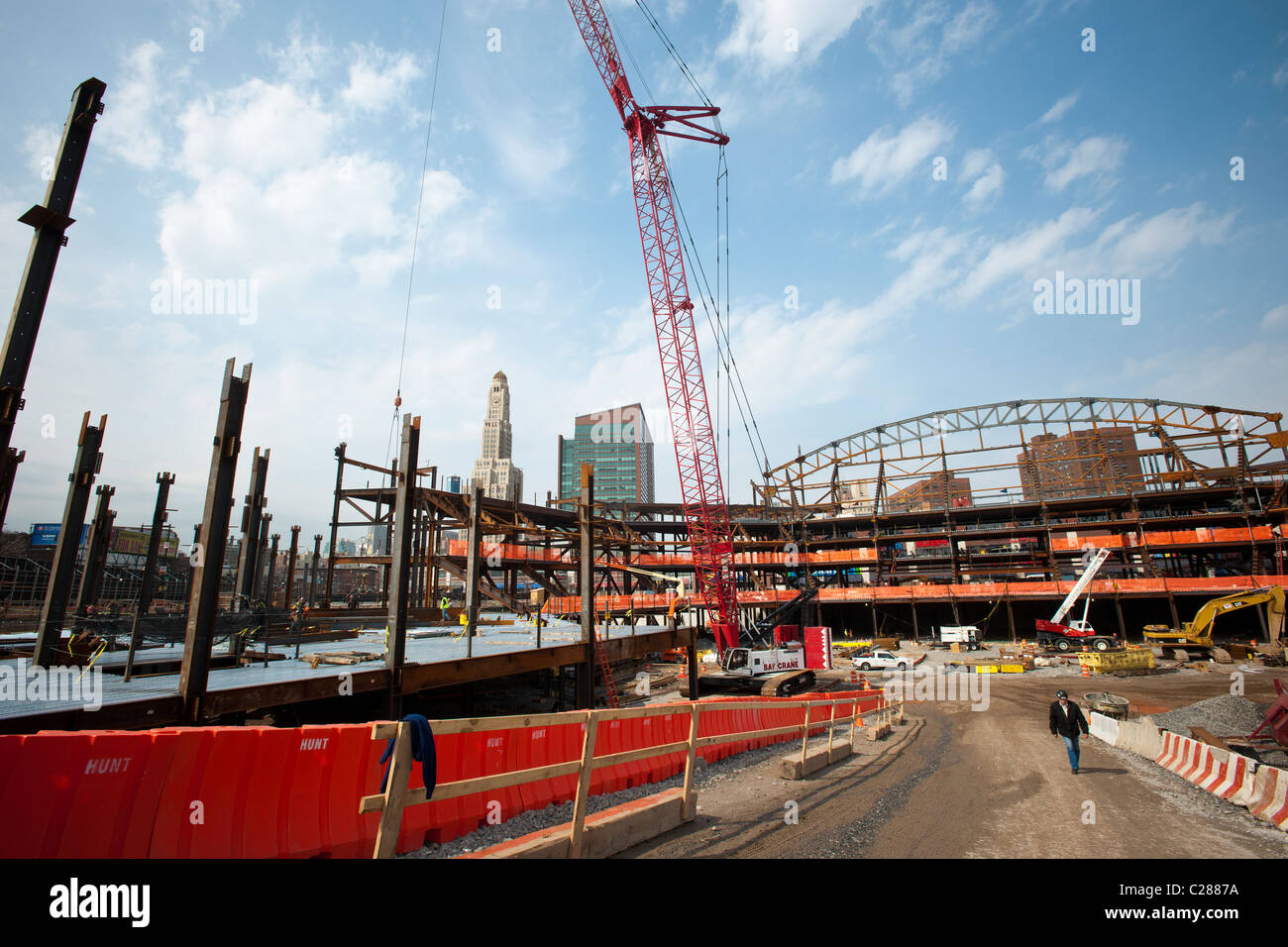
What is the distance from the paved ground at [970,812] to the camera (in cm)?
644

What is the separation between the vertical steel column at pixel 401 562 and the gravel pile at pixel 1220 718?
788 inches

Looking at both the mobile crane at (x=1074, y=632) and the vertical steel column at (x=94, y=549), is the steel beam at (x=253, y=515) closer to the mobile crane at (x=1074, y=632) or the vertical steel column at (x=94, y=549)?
the vertical steel column at (x=94, y=549)

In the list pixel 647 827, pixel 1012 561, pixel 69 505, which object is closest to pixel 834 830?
pixel 647 827

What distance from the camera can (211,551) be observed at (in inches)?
355

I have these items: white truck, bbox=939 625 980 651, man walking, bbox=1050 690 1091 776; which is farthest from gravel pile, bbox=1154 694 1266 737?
white truck, bbox=939 625 980 651

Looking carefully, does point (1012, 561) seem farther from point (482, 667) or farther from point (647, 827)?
point (647, 827)

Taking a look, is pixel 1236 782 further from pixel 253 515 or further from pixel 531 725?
pixel 253 515

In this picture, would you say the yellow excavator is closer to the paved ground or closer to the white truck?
the white truck

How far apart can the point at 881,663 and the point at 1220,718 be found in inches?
886

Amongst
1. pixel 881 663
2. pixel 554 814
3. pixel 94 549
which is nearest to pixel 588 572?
pixel 554 814

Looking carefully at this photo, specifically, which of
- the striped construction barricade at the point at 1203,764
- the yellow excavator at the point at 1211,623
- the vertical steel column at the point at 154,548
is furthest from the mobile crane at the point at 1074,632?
the vertical steel column at the point at 154,548

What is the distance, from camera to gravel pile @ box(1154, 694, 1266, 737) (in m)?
15.6
